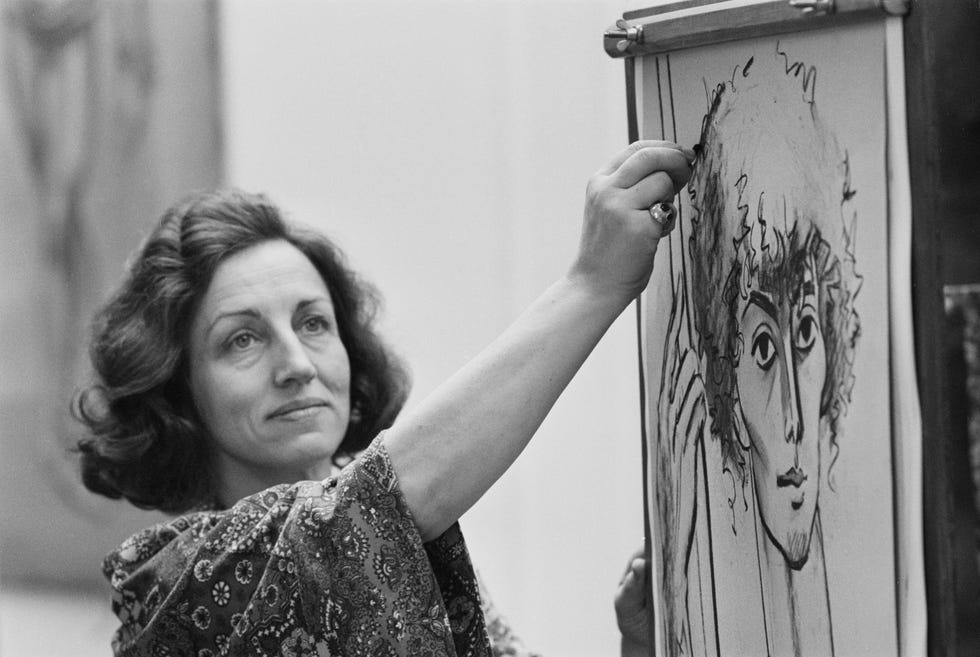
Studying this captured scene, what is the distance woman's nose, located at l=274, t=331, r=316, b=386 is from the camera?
1.55 m

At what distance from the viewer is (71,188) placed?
326 centimetres

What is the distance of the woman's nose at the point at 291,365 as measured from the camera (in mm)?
1547

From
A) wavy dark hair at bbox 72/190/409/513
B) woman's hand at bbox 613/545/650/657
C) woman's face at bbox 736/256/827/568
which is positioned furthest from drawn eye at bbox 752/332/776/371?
wavy dark hair at bbox 72/190/409/513

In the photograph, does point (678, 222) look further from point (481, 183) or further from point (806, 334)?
point (481, 183)

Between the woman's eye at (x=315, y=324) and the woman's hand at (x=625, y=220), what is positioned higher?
the woman's hand at (x=625, y=220)

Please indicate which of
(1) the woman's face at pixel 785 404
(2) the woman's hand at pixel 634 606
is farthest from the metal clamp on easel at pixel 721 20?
(2) the woman's hand at pixel 634 606

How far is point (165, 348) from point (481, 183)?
135 cm

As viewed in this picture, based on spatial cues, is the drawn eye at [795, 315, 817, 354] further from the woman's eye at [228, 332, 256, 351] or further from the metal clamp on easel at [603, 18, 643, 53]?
the woman's eye at [228, 332, 256, 351]

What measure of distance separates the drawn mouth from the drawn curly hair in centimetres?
4

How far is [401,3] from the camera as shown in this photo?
2996 mm

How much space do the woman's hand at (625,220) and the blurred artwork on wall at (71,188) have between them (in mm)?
2280

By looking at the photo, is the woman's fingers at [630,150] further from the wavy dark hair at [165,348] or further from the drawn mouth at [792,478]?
the wavy dark hair at [165,348]

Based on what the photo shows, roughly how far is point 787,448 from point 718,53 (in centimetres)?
35

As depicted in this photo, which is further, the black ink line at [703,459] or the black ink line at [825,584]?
the black ink line at [703,459]
